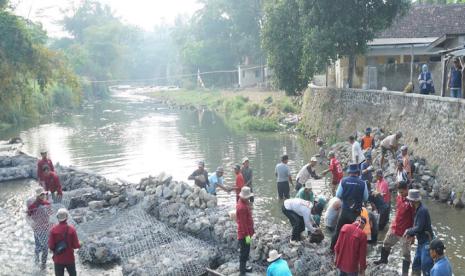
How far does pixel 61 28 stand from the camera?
89.9m

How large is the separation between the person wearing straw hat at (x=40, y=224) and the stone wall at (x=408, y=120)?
11.7 m

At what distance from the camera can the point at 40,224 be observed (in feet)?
35.8

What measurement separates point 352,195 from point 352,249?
1902 millimetres

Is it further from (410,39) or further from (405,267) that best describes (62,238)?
(410,39)

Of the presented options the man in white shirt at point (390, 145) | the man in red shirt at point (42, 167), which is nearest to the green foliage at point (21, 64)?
the man in red shirt at point (42, 167)

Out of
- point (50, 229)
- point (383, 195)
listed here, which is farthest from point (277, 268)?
point (50, 229)

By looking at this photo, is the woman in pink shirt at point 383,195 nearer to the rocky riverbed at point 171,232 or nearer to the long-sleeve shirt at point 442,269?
the rocky riverbed at point 171,232

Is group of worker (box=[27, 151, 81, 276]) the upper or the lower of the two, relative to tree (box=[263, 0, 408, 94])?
lower

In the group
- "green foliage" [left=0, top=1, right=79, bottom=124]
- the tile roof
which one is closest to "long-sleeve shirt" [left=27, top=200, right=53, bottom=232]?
"green foliage" [left=0, top=1, right=79, bottom=124]

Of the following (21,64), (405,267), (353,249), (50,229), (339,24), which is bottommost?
(405,267)

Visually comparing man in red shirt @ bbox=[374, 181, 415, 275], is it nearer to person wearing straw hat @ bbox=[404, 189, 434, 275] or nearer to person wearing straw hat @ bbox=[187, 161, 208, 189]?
person wearing straw hat @ bbox=[404, 189, 434, 275]

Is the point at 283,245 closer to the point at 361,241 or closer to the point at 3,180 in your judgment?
the point at 361,241

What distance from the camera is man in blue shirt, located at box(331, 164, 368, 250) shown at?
9.45 metres

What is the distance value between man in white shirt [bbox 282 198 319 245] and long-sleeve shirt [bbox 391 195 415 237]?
1788 mm
